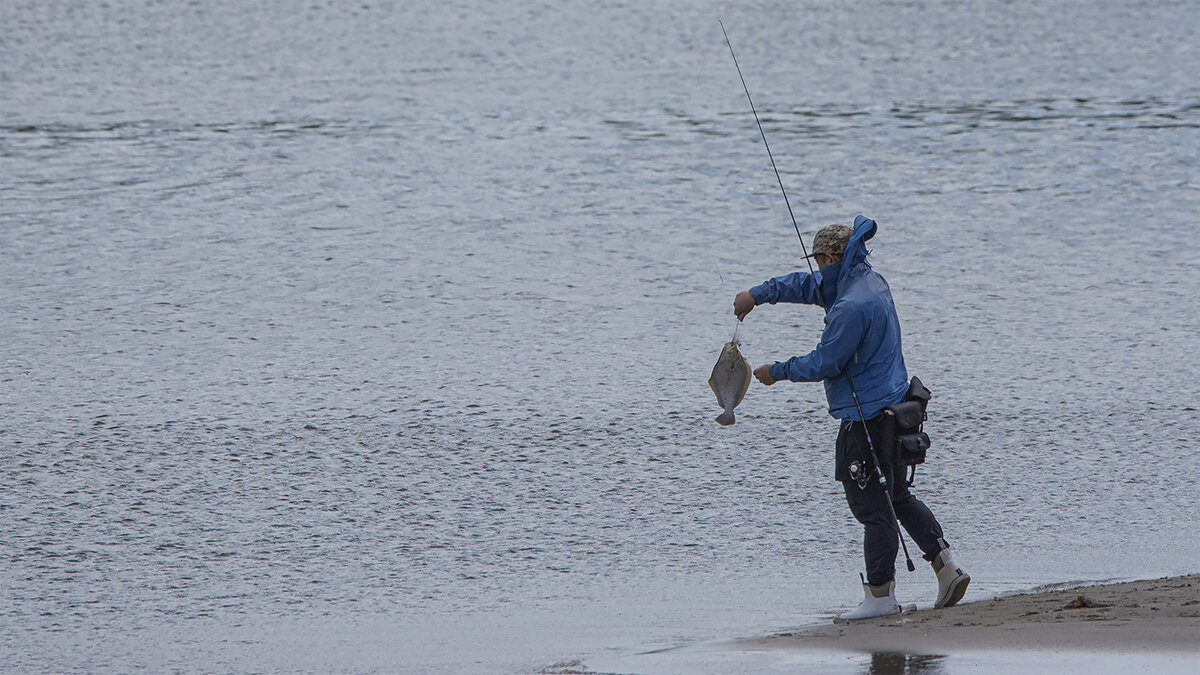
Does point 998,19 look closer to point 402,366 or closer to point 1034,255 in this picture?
point 1034,255

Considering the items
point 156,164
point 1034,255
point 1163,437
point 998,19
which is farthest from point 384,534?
point 998,19

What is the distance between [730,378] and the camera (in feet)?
20.6

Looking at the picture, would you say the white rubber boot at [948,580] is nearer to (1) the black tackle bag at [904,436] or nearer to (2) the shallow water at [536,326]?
(2) the shallow water at [536,326]

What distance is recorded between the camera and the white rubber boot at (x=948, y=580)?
5.67 metres

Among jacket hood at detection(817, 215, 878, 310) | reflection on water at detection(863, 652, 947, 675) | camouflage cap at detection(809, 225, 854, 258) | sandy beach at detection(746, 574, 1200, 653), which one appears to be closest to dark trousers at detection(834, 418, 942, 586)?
sandy beach at detection(746, 574, 1200, 653)

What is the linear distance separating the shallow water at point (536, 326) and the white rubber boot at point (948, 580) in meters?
0.28

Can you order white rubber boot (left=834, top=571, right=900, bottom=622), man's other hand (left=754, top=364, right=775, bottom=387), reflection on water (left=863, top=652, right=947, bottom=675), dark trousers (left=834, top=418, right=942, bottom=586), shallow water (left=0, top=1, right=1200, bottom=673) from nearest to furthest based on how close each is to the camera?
reflection on water (left=863, top=652, right=947, bottom=675) → white rubber boot (left=834, top=571, right=900, bottom=622) → dark trousers (left=834, top=418, right=942, bottom=586) → man's other hand (left=754, top=364, right=775, bottom=387) → shallow water (left=0, top=1, right=1200, bottom=673)

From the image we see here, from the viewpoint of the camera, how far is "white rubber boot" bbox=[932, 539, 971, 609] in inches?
223

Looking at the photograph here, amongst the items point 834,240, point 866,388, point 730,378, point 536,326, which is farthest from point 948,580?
point 536,326

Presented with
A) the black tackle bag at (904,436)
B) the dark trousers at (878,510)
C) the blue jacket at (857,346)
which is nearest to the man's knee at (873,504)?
the dark trousers at (878,510)

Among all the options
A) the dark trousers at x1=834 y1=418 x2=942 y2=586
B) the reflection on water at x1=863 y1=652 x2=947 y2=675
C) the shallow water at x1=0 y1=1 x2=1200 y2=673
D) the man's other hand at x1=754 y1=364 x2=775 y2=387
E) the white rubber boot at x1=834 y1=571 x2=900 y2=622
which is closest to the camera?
the reflection on water at x1=863 y1=652 x2=947 y2=675

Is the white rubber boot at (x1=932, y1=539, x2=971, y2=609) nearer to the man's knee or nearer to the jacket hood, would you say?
the man's knee

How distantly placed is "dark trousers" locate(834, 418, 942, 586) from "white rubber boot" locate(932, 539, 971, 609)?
0.05m

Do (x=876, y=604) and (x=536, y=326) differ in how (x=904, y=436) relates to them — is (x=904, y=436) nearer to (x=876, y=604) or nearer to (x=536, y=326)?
(x=876, y=604)
